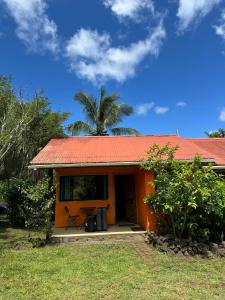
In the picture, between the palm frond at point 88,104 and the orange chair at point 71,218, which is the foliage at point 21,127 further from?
the orange chair at point 71,218

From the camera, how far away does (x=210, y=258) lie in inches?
316

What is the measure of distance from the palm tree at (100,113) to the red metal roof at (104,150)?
6.23 meters

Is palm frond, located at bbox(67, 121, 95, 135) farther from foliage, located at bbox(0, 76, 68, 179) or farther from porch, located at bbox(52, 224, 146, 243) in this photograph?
porch, located at bbox(52, 224, 146, 243)

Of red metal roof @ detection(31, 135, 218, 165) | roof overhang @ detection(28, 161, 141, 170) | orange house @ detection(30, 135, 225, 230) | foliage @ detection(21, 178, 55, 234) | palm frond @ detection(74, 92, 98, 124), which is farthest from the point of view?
palm frond @ detection(74, 92, 98, 124)

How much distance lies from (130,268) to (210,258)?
2521 millimetres

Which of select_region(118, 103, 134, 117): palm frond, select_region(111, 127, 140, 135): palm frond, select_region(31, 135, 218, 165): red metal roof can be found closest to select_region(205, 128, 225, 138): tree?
select_region(111, 127, 140, 135): palm frond

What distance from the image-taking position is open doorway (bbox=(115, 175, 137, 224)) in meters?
13.0

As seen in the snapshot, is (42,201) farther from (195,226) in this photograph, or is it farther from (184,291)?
(184,291)

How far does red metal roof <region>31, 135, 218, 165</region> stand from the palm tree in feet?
20.5

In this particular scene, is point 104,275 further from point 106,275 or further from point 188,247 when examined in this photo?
point 188,247

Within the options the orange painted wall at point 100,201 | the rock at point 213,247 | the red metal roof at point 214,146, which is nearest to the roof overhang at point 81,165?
the orange painted wall at point 100,201

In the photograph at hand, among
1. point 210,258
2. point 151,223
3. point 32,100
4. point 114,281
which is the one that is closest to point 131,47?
point 32,100

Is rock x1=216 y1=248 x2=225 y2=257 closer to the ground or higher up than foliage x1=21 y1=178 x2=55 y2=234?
closer to the ground

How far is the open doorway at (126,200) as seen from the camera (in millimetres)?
13023
